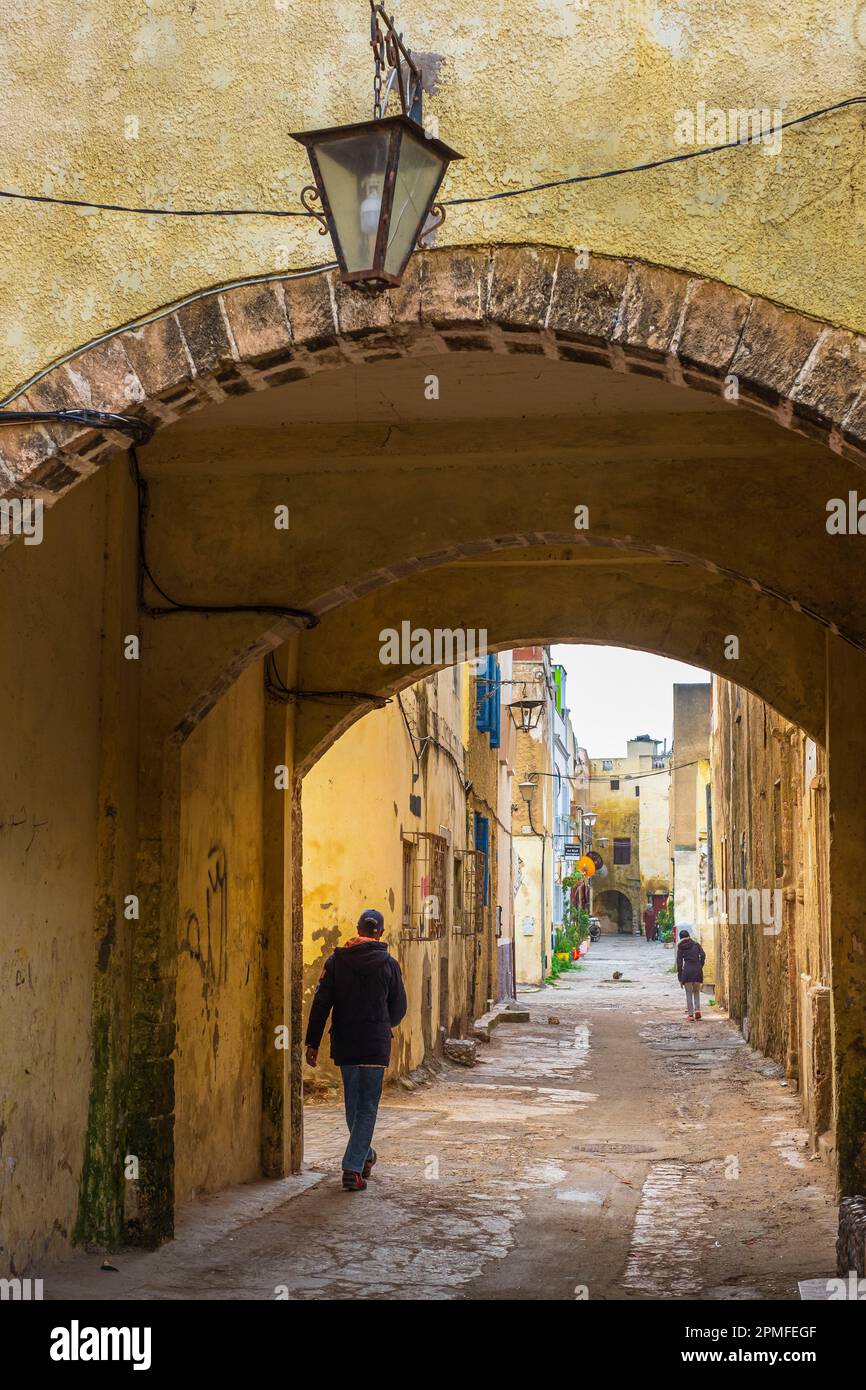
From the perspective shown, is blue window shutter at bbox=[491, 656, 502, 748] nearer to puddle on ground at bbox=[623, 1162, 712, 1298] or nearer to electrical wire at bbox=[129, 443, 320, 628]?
puddle on ground at bbox=[623, 1162, 712, 1298]

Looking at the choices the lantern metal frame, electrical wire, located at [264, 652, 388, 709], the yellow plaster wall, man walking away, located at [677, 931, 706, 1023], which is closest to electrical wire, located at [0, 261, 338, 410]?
the lantern metal frame

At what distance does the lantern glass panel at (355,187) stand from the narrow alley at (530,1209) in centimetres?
424

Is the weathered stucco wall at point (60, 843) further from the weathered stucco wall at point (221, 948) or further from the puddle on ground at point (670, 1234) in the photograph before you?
the puddle on ground at point (670, 1234)

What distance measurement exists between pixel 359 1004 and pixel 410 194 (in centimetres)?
560

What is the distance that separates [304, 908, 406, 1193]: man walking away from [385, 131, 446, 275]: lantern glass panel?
523 cm

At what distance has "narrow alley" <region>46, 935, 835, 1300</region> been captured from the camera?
6.76m

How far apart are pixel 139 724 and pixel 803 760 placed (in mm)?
5992

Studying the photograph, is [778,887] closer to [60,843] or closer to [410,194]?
[60,843]

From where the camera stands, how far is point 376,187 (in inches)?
173

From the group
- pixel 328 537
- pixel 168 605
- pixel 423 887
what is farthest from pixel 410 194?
pixel 423 887

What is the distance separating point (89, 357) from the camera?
5020 mm

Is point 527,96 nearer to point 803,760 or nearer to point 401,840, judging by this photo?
point 803,760
